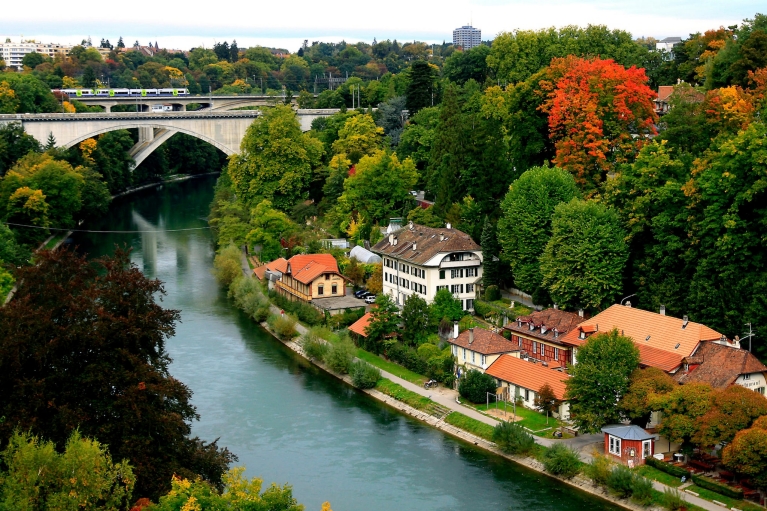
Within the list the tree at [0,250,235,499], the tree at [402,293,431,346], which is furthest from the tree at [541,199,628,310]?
the tree at [0,250,235,499]

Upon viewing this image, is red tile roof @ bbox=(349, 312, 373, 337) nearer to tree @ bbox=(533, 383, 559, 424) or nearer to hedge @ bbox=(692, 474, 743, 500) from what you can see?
tree @ bbox=(533, 383, 559, 424)

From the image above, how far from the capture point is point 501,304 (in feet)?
106

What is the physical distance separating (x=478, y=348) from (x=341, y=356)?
408 cm

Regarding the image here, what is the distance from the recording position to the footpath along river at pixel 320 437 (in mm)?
21906

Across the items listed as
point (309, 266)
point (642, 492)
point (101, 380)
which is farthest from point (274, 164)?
point (642, 492)

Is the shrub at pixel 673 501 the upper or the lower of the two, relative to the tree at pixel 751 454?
lower

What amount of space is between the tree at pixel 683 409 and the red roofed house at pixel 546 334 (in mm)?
5255

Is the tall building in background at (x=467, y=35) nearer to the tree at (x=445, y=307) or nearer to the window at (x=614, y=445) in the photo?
the tree at (x=445, y=307)

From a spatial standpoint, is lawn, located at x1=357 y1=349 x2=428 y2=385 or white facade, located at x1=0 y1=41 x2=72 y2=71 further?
white facade, located at x1=0 y1=41 x2=72 y2=71

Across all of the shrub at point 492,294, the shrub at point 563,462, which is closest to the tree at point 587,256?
the shrub at point 492,294

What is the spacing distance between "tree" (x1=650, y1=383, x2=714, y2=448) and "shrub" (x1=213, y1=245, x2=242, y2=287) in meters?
20.0

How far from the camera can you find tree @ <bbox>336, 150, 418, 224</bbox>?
136ft

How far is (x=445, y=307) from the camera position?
31422 millimetres

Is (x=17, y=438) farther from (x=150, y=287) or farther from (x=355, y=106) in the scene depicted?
(x=355, y=106)
